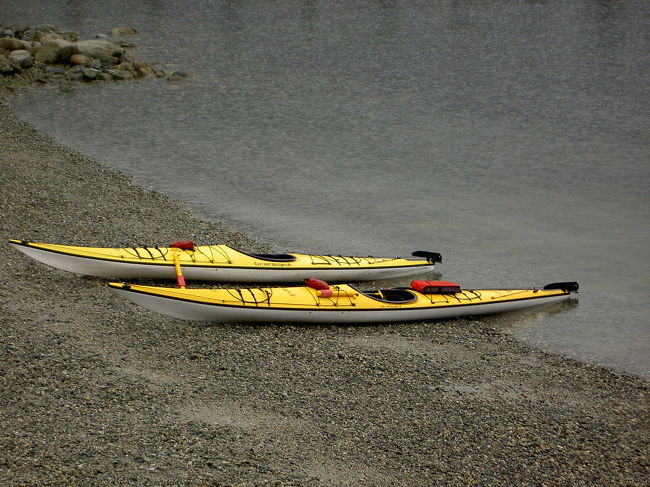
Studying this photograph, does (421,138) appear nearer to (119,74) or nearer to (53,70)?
(119,74)

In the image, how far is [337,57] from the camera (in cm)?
3038

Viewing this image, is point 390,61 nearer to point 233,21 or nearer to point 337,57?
point 337,57

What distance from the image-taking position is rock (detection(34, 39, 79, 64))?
25.7m

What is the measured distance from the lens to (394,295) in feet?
33.9

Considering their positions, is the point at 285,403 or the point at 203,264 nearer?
the point at 285,403

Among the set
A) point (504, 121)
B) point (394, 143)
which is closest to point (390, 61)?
point (504, 121)

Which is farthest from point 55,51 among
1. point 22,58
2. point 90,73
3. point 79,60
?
point 90,73

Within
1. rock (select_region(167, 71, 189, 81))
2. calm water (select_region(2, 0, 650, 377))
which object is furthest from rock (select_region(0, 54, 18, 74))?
rock (select_region(167, 71, 189, 81))

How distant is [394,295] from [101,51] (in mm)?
19431

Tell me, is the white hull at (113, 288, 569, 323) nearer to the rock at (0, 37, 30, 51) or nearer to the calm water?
the calm water

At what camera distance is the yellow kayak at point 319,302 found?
9203 millimetres

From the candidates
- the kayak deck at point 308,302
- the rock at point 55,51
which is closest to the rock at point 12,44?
the rock at point 55,51

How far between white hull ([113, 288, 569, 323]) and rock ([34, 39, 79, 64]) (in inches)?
740

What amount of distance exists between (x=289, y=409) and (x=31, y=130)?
45.4 feet
